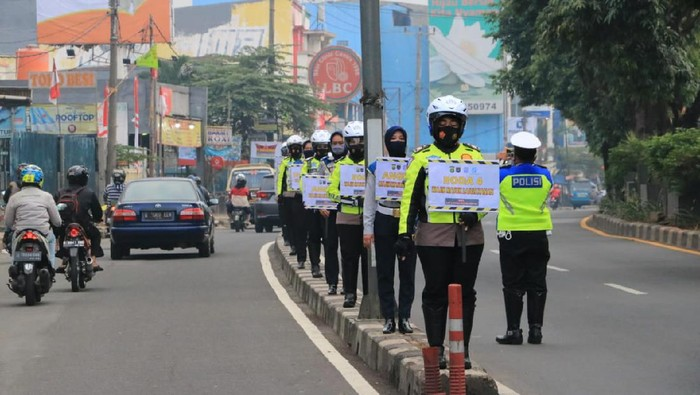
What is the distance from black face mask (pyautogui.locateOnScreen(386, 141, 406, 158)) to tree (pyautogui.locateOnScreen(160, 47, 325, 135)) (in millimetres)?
57630

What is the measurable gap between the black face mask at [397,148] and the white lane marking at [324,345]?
5.49 feet

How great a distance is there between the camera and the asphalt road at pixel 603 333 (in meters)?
9.17

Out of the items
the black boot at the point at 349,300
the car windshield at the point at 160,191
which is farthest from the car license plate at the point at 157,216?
the black boot at the point at 349,300

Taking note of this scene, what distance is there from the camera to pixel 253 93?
6919 cm

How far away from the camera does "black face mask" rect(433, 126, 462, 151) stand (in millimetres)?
8641

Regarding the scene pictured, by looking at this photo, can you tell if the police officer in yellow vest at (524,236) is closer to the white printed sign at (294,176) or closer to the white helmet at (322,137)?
the white helmet at (322,137)

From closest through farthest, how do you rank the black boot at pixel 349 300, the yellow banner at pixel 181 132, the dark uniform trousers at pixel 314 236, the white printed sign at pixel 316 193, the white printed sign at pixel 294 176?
the black boot at pixel 349 300, the white printed sign at pixel 316 193, the dark uniform trousers at pixel 314 236, the white printed sign at pixel 294 176, the yellow banner at pixel 181 132

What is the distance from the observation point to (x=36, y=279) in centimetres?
1556

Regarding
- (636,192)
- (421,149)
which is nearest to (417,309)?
(421,149)

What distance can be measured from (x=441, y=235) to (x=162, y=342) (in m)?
3.90

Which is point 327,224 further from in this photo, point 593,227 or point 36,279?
point 593,227

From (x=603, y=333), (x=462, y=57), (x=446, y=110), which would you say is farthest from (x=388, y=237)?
(x=462, y=57)

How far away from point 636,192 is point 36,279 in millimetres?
23433

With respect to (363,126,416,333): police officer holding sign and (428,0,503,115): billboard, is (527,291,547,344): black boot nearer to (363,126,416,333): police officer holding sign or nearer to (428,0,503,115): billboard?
(363,126,416,333): police officer holding sign
